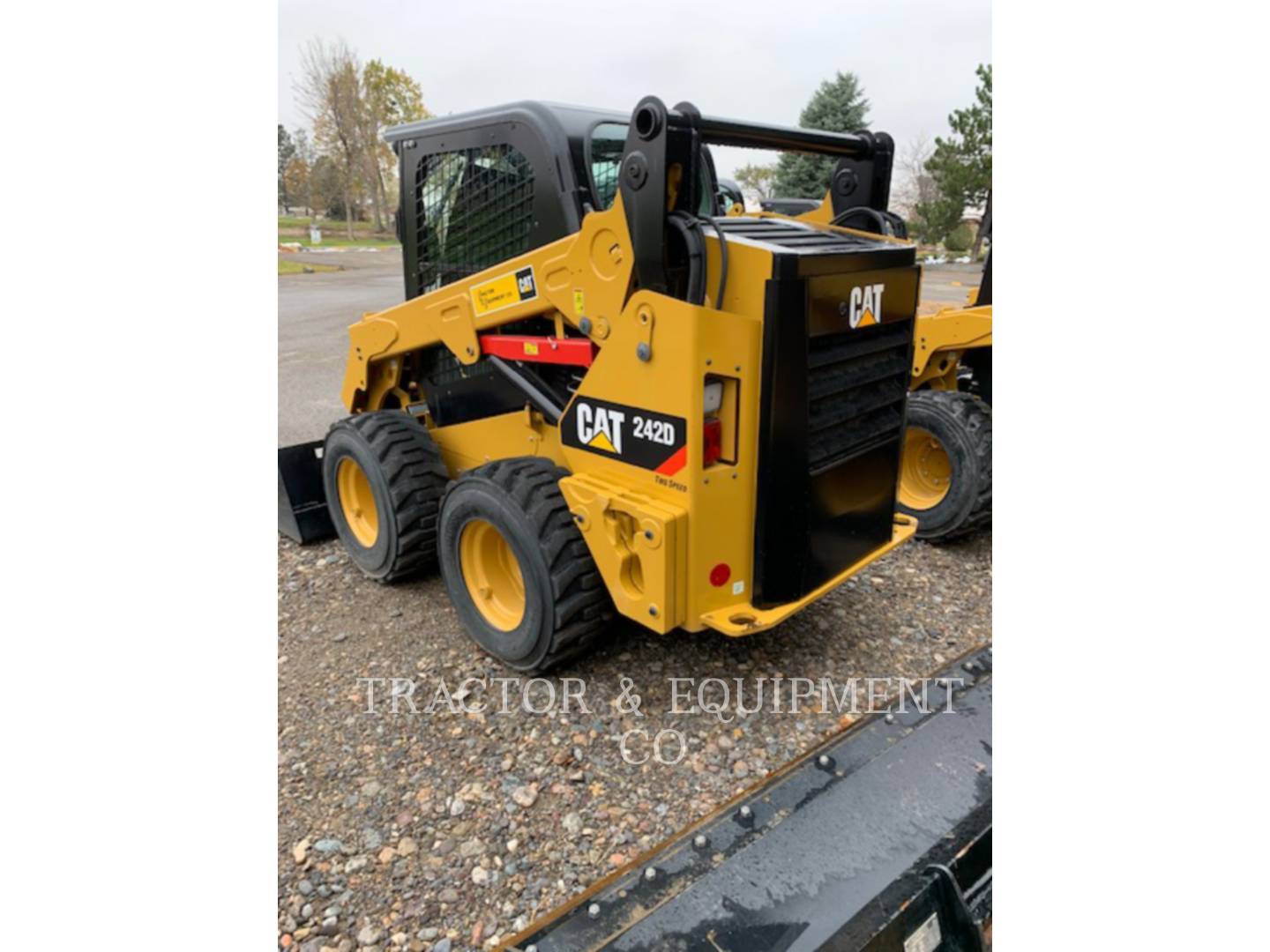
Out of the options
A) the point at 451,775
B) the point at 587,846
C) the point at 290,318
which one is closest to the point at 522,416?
the point at 451,775

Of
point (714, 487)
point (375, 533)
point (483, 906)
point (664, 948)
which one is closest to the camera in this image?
point (664, 948)

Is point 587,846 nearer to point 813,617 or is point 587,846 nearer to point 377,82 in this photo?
point 813,617

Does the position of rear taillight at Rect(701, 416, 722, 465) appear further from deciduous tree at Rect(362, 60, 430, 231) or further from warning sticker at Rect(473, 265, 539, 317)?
deciduous tree at Rect(362, 60, 430, 231)

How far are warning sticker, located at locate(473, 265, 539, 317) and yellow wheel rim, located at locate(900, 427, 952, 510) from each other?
2.50m

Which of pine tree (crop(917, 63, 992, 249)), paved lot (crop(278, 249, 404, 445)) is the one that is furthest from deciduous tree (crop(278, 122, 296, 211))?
pine tree (crop(917, 63, 992, 249))

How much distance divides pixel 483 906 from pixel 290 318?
14.1 metres

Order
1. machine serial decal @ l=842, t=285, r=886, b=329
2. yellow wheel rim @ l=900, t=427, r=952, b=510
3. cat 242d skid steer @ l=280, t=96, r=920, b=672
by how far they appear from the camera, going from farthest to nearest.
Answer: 1. yellow wheel rim @ l=900, t=427, r=952, b=510
2. machine serial decal @ l=842, t=285, r=886, b=329
3. cat 242d skid steer @ l=280, t=96, r=920, b=672

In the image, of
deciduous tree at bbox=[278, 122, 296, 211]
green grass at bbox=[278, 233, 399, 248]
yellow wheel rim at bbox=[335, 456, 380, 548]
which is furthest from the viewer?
deciduous tree at bbox=[278, 122, 296, 211]

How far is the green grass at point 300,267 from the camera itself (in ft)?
72.3

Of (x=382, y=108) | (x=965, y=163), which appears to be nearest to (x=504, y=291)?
(x=965, y=163)

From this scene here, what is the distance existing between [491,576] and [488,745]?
807 millimetres

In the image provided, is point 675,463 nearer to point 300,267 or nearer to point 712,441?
point 712,441

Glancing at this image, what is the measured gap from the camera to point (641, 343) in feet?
8.95

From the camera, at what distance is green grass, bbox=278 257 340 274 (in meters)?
22.0
